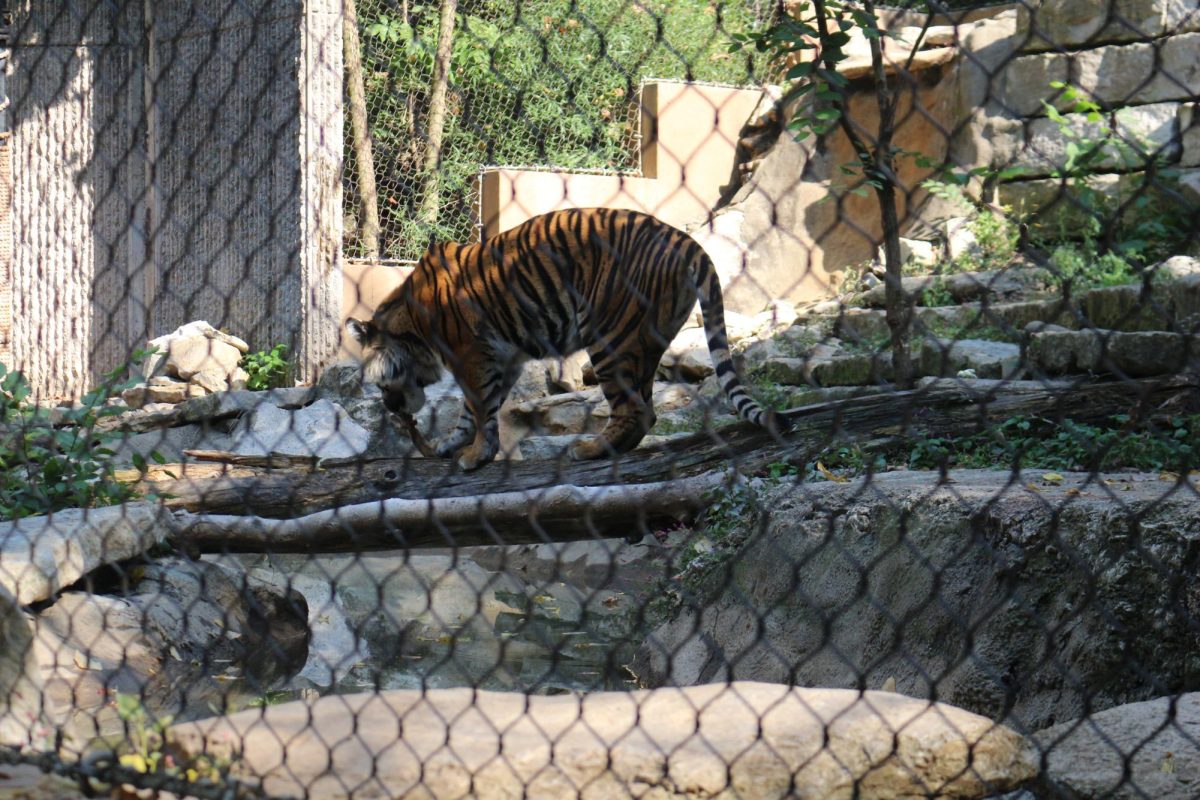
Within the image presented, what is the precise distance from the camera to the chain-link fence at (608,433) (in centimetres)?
200

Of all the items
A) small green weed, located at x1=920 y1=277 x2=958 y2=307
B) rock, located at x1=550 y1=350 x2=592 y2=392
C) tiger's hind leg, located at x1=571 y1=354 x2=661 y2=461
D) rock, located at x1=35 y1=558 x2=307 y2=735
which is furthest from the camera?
rock, located at x1=550 y1=350 x2=592 y2=392

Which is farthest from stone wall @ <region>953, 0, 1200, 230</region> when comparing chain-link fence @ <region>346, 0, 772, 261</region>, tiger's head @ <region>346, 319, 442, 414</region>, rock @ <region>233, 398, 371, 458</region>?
rock @ <region>233, 398, 371, 458</region>

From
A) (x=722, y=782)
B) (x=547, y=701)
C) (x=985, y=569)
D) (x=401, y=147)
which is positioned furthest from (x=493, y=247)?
(x=401, y=147)

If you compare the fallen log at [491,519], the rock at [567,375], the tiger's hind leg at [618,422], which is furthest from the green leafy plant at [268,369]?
the fallen log at [491,519]

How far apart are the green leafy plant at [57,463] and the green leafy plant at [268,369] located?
370 cm

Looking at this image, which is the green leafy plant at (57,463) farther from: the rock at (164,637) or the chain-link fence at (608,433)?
the rock at (164,637)

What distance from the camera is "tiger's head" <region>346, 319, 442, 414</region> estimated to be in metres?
5.18

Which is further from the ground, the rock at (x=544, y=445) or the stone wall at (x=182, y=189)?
the stone wall at (x=182, y=189)

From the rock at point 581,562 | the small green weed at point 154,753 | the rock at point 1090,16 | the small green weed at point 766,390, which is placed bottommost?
the rock at point 581,562

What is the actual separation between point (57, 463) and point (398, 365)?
146cm

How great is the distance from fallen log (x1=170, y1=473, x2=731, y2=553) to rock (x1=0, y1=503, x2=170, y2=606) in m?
0.27

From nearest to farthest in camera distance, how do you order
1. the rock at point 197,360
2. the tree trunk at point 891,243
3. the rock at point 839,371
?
the tree trunk at point 891,243
the rock at point 839,371
the rock at point 197,360

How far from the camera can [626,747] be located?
199 centimetres

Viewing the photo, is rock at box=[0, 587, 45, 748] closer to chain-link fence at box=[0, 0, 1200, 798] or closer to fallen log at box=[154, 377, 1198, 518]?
chain-link fence at box=[0, 0, 1200, 798]
